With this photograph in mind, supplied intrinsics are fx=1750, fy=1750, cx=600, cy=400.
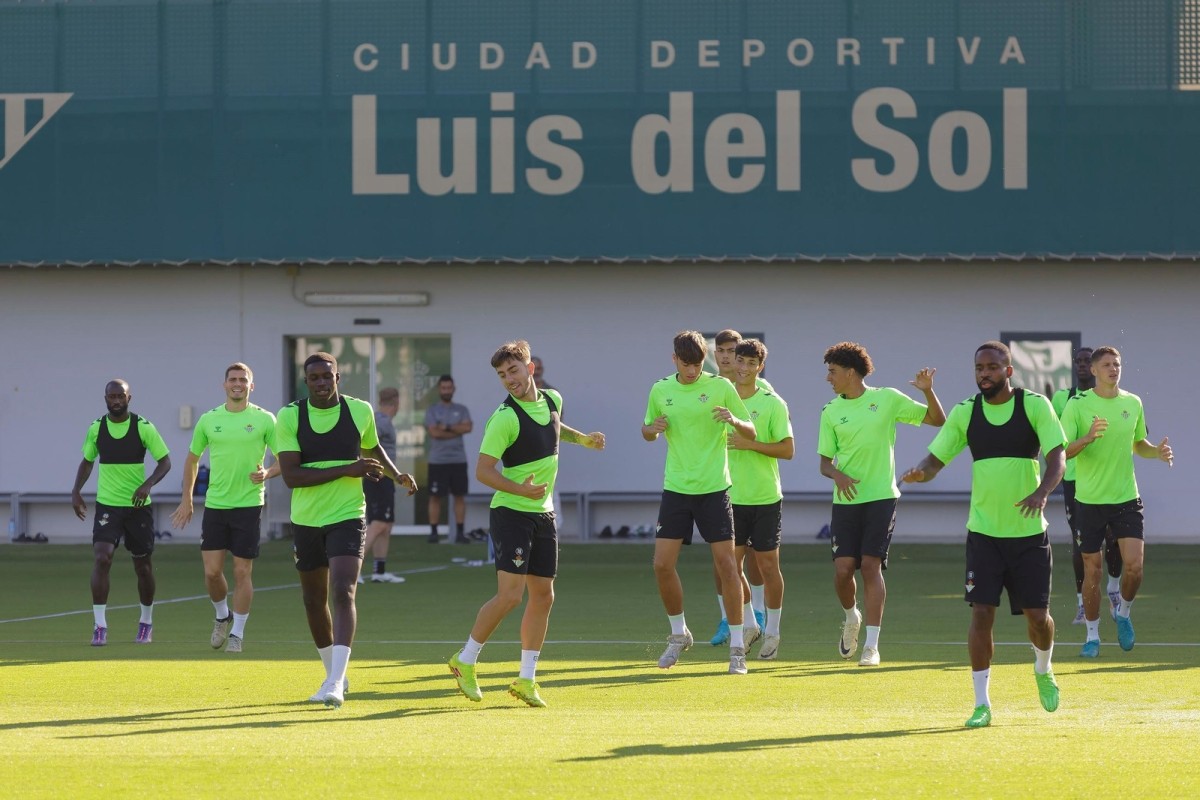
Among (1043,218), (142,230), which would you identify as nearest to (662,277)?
(1043,218)

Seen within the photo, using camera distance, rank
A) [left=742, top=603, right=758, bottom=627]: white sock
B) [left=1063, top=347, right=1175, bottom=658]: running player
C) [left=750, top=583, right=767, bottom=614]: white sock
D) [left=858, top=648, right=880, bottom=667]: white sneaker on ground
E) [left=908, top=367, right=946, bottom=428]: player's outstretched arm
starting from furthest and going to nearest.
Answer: [left=750, top=583, right=767, bottom=614]: white sock → [left=1063, top=347, right=1175, bottom=658]: running player → [left=742, top=603, right=758, bottom=627]: white sock → [left=858, top=648, right=880, bottom=667]: white sneaker on ground → [left=908, top=367, right=946, bottom=428]: player's outstretched arm

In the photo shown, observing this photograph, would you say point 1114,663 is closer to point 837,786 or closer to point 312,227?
point 837,786

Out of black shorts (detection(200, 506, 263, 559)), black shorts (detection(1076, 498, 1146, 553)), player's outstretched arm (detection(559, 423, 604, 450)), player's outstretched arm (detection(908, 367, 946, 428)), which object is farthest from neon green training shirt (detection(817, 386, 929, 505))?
black shorts (detection(200, 506, 263, 559))

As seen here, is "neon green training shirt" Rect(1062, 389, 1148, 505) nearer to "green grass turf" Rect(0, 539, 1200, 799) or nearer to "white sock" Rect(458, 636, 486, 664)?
"green grass turf" Rect(0, 539, 1200, 799)

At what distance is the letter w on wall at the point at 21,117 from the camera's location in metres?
26.0

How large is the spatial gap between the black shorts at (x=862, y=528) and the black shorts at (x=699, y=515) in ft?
3.19

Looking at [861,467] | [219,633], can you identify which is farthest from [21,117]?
[861,467]

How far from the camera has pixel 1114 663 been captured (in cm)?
1324

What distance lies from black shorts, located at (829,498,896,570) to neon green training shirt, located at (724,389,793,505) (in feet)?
2.42

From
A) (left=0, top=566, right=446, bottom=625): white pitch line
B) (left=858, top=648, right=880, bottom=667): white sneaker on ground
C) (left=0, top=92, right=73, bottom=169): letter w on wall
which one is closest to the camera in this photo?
(left=858, top=648, right=880, bottom=667): white sneaker on ground

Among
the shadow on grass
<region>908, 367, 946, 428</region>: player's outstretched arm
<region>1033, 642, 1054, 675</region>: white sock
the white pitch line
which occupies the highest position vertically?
<region>908, 367, 946, 428</region>: player's outstretched arm

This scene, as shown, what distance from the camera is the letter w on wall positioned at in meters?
26.0

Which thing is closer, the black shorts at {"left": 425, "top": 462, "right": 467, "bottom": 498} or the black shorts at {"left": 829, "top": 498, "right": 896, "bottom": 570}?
the black shorts at {"left": 829, "top": 498, "right": 896, "bottom": 570}

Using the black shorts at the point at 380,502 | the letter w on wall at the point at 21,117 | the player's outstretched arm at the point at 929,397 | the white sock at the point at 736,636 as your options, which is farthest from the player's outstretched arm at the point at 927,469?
the letter w on wall at the point at 21,117
